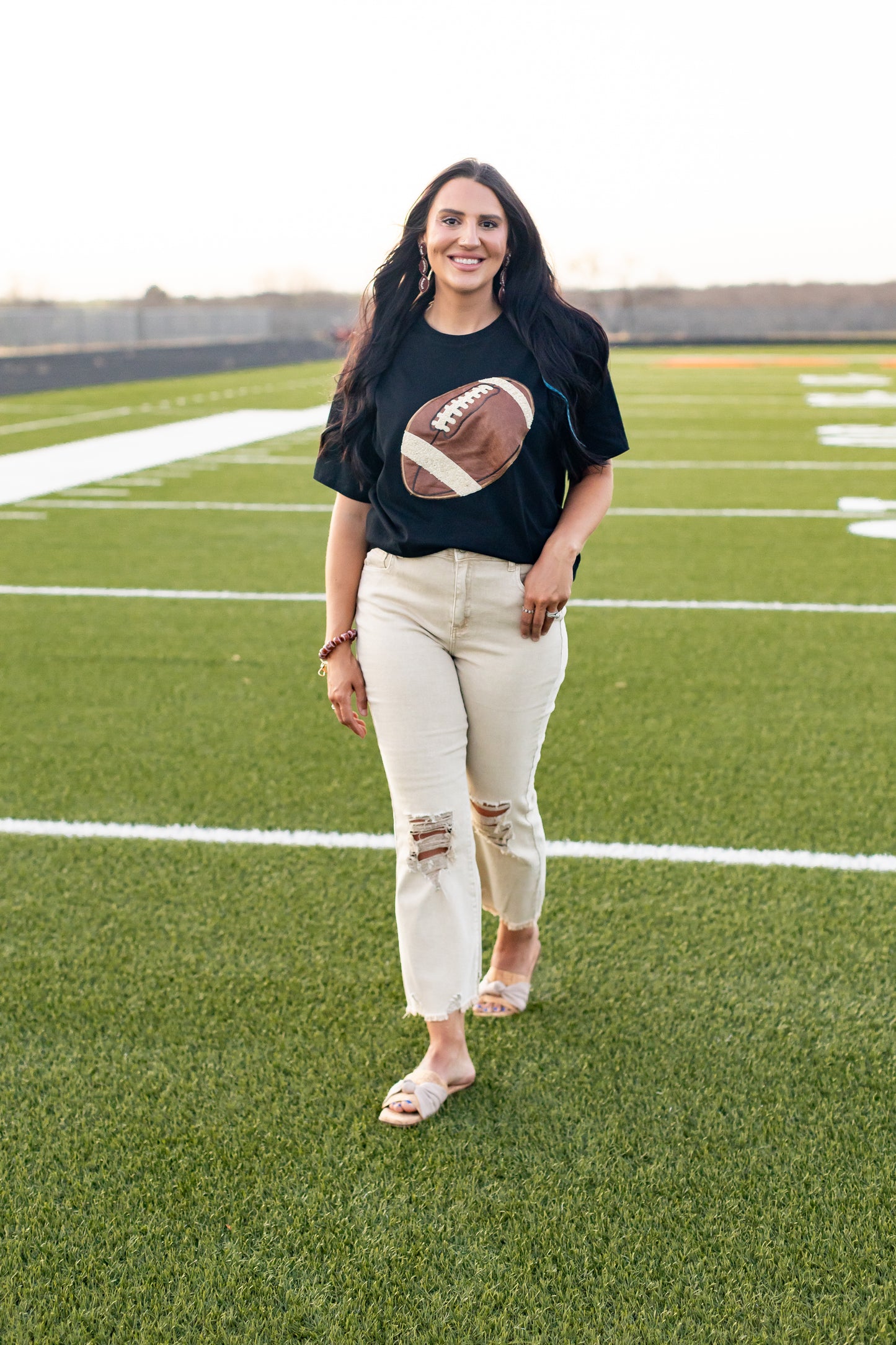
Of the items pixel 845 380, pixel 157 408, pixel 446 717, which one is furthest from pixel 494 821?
pixel 845 380

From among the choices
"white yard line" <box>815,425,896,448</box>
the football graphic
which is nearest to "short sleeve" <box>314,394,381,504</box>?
the football graphic

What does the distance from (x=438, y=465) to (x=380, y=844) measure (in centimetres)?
184

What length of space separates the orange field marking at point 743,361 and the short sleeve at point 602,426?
34044mm

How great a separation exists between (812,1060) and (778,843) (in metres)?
1.20

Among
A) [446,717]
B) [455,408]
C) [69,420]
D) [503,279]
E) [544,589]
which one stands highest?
[503,279]

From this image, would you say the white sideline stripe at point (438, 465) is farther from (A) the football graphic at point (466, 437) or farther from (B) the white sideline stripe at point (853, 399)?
(B) the white sideline stripe at point (853, 399)

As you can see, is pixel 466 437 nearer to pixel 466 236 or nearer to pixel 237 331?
pixel 466 236

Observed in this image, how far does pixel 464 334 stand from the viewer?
271 cm

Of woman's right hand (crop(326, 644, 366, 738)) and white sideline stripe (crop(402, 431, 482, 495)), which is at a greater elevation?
white sideline stripe (crop(402, 431, 482, 495))

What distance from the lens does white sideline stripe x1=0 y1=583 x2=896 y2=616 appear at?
23.9ft

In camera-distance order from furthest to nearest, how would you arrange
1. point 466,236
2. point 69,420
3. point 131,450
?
point 69,420 → point 131,450 → point 466,236

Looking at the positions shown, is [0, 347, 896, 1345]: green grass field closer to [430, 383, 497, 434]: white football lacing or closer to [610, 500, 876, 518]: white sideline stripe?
[430, 383, 497, 434]: white football lacing

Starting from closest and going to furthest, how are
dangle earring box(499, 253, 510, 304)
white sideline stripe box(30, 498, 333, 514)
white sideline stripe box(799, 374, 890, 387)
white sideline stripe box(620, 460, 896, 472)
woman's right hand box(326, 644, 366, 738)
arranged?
1. dangle earring box(499, 253, 510, 304)
2. woman's right hand box(326, 644, 366, 738)
3. white sideline stripe box(30, 498, 333, 514)
4. white sideline stripe box(620, 460, 896, 472)
5. white sideline stripe box(799, 374, 890, 387)

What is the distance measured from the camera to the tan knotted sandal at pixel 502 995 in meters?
3.27
